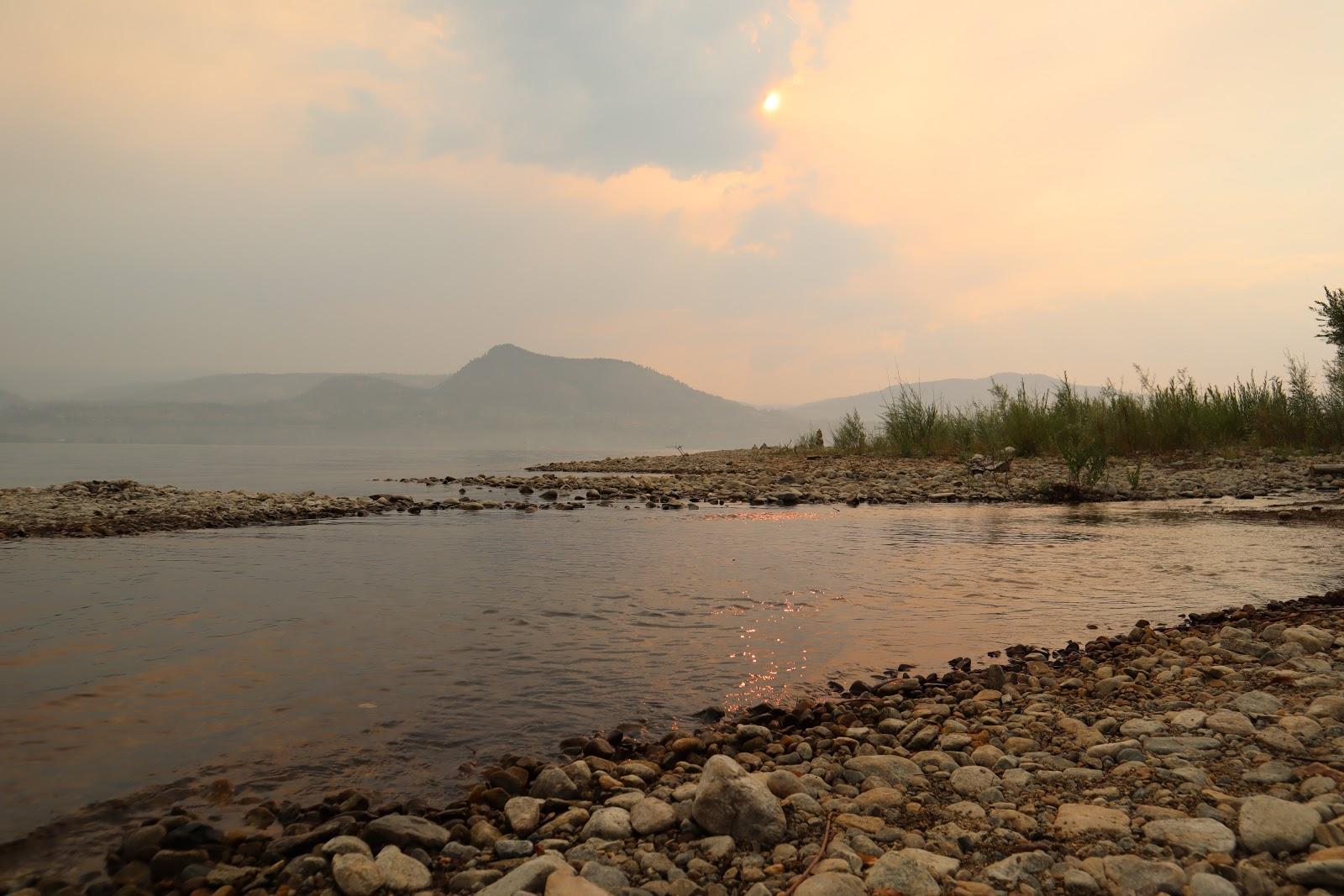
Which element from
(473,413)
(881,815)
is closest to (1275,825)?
(881,815)

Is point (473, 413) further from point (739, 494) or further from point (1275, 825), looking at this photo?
point (1275, 825)

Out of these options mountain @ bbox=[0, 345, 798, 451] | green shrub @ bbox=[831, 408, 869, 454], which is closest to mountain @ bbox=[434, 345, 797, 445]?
mountain @ bbox=[0, 345, 798, 451]

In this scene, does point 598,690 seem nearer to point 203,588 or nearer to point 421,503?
point 203,588

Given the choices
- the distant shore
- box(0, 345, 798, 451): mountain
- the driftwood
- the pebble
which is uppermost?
box(0, 345, 798, 451): mountain

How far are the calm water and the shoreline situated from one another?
52 centimetres

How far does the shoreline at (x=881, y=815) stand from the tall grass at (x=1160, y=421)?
631 inches

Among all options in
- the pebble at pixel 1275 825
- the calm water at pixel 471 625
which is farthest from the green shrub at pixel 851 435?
the pebble at pixel 1275 825

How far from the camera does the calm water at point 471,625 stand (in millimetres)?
3674

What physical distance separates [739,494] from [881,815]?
1392cm

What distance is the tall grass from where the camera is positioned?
1883 centimetres

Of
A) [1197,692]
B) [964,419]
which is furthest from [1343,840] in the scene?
[964,419]

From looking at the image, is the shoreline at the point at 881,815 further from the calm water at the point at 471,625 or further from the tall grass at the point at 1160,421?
the tall grass at the point at 1160,421

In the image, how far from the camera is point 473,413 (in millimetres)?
157500

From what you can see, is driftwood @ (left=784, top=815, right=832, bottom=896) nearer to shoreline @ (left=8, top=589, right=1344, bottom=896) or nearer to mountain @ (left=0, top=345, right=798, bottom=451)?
shoreline @ (left=8, top=589, right=1344, bottom=896)
